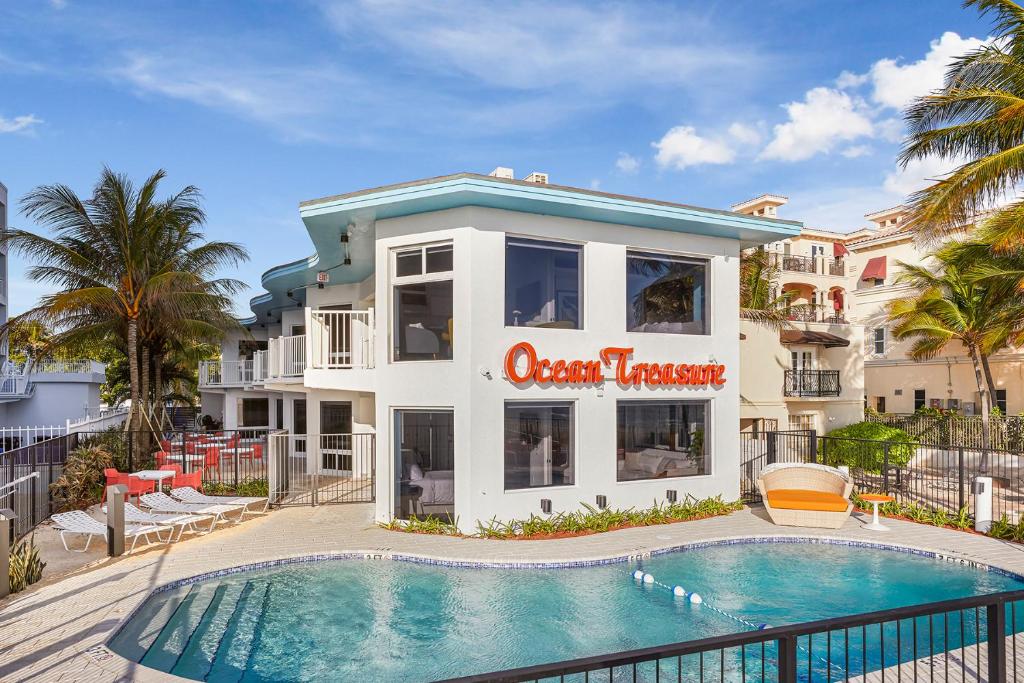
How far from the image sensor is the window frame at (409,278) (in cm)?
1278

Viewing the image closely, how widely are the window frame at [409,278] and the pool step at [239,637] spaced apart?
507 centimetres

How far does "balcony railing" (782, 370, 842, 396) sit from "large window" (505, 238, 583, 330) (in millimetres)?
15585

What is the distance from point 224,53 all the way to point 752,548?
54.5 ft

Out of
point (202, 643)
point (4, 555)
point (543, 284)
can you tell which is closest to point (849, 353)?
point (543, 284)

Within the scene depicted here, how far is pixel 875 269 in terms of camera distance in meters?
38.5

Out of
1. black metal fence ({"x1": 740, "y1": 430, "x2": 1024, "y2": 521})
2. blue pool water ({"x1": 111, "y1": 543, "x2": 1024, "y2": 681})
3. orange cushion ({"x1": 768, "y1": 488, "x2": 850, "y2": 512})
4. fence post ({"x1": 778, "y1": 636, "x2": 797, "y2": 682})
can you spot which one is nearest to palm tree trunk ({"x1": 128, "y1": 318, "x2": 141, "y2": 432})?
blue pool water ({"x1": 111, "y1": 543, "x2": 1024, "y2": 681})

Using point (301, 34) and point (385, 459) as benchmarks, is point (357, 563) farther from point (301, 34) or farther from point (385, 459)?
point (301, 34)

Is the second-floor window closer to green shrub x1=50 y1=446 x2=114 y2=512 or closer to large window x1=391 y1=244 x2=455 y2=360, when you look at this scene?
large window x1=391 y1=244 x2=455 y2=360

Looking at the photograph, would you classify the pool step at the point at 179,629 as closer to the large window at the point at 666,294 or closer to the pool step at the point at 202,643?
the pool step at the point at 202,643

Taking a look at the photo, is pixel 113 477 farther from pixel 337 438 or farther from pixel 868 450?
pixel 868 450

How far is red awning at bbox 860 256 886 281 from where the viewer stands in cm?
3812

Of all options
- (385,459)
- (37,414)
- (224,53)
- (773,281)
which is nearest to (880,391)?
(773,281)

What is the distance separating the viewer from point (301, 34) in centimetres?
1736

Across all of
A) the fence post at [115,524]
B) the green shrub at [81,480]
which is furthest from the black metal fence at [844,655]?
the green shrub at [81,480]
